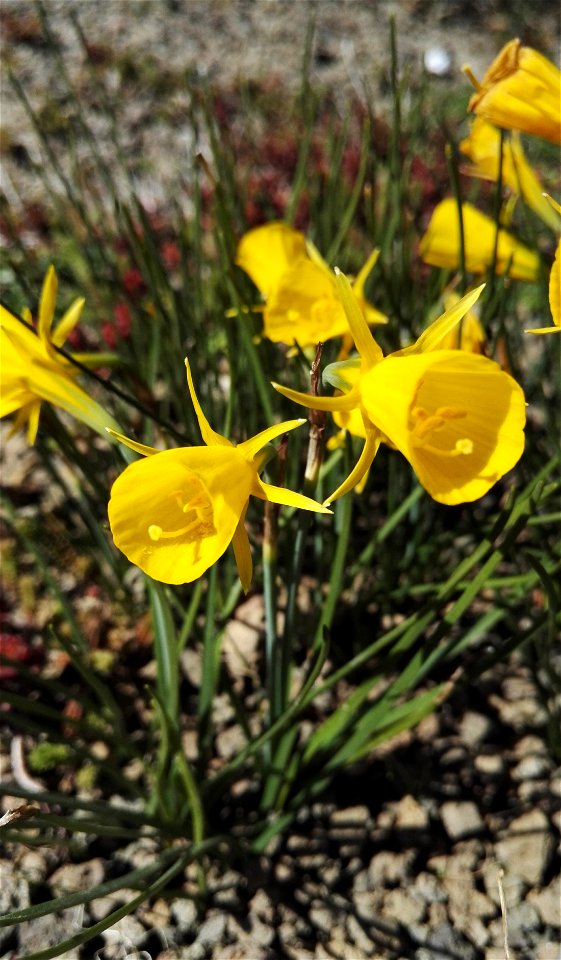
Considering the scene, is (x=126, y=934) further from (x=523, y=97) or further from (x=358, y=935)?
(x=523, y=97)

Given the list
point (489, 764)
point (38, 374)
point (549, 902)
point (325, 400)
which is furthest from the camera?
point (489, 764)

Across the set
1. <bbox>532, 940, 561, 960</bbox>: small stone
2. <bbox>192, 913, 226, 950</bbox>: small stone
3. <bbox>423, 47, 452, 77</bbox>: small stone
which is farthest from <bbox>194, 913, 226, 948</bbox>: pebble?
<bbox>423, 47, 452, 77</bbox>: small stone

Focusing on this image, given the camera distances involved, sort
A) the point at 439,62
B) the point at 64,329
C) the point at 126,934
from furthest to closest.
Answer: the point at 439,62
the point at 126,934
the point at 64,329

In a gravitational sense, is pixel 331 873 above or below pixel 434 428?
below

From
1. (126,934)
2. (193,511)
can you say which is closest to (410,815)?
(126,934)

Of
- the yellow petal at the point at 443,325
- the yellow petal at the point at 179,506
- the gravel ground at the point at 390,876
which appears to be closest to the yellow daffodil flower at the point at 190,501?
the yellow petal at the point at 179,506

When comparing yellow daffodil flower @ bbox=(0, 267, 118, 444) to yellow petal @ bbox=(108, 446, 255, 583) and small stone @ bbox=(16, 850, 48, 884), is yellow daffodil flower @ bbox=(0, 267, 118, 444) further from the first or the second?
small stone @ bbox=(16, 850, 48, 884)
